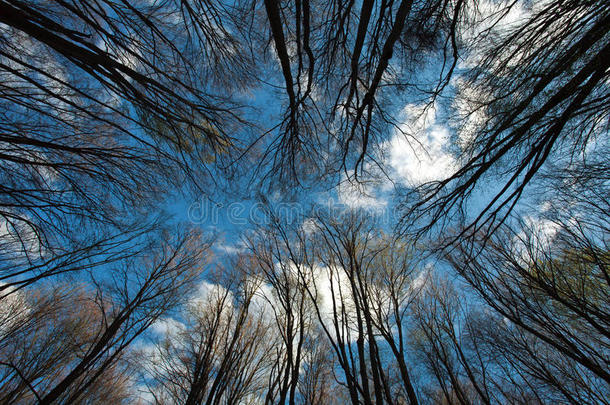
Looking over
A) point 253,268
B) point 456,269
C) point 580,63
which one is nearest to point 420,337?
point 456,269

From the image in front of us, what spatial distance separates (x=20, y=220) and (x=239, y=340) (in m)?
4.86

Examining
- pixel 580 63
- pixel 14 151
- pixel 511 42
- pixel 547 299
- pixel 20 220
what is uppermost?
pixel 511 42

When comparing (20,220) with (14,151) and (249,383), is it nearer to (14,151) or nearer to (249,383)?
(14,151)

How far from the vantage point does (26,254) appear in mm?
3088

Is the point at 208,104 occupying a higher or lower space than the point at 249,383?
higher

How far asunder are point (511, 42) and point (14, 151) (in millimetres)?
7784

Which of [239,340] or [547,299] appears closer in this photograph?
[547,299]

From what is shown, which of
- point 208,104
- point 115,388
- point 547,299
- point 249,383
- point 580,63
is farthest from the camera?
point 115,388

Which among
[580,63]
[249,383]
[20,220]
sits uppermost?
[580,63]

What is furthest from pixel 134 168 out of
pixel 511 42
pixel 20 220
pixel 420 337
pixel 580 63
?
pixel 420 337

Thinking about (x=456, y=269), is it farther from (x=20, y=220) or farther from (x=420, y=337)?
(x=20, y=220)

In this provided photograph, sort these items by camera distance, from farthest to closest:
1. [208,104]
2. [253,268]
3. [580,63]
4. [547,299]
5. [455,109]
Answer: [253,268] → [547,299] → [455,109] → [580,63] → [208,104]

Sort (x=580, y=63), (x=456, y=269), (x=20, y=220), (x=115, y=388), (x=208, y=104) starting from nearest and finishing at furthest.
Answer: (x=208, y=104)
(x=20, y=220)
(x=580, y=63)
(x=456, y=269)
(x=115, y=388)

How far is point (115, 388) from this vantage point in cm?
841
